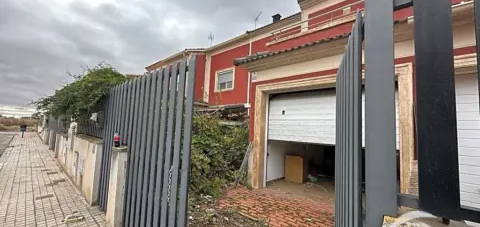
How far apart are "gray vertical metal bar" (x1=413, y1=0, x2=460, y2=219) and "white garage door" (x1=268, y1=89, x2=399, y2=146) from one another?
5.01m

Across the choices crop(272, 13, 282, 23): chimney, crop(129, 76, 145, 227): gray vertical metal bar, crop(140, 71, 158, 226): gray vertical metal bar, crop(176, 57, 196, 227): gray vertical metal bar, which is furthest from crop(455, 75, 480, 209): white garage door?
crop(272, 13, 282, 23): chimney

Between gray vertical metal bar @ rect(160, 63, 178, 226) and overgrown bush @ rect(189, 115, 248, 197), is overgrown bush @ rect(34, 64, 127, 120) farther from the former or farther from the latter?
gray vertical metal bar @ rect(160, 63, 178, 226)

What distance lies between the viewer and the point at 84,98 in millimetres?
5574

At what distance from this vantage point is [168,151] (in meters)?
2.69

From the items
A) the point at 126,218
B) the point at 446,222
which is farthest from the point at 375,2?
the point at 126,218

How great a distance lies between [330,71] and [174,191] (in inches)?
184

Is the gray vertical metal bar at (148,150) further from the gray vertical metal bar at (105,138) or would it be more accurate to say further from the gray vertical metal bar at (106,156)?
the gray vertical metal bar at (105,138)

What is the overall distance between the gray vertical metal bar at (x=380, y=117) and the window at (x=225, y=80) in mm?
13156

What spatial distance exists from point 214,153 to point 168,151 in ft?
14.4

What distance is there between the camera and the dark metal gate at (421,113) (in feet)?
3.15

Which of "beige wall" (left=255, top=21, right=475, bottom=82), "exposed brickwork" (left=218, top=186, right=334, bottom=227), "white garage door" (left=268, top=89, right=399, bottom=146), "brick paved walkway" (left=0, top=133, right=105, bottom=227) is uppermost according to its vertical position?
"beige wall" (left=255, top=21, right=475, bottom=82)

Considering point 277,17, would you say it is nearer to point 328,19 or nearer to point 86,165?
point 328,19

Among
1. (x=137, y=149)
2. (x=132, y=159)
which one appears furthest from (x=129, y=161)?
(x=137, y=149)

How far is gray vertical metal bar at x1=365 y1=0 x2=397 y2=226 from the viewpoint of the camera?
3.65 ft
